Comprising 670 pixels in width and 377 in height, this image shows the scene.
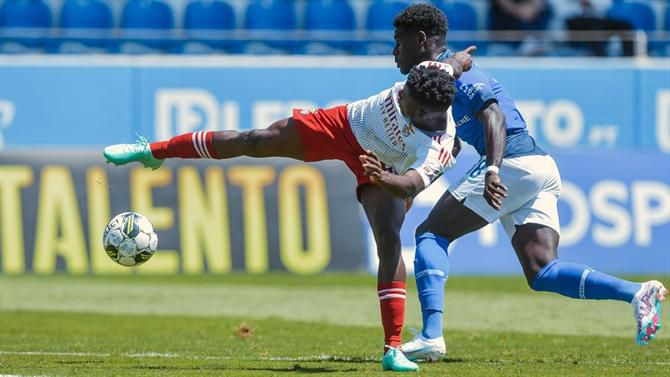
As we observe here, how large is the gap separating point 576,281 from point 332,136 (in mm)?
1866

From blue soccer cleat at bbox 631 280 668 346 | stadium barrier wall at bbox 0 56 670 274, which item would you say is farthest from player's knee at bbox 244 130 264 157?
stadium barrier wall at bbox 0 56 670 274

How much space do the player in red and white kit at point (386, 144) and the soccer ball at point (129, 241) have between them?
0.52 m

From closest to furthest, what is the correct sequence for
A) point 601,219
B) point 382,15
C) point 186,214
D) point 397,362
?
point 397,362 < point 186,214 < point 601,219 < point 382,15

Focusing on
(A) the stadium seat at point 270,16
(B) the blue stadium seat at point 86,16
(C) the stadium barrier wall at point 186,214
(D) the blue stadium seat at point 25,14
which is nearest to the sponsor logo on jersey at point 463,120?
(C) the stadium barrier wall at point 186,214

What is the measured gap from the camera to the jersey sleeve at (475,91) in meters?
8.33

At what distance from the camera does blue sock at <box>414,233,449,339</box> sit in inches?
335

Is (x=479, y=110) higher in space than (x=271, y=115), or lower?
higher

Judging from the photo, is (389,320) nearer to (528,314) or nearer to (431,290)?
(431,290)

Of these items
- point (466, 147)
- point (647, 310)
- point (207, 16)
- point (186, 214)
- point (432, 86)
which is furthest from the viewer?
point (207, 16)

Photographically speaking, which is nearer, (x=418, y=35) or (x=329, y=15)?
(x=418, y=35)

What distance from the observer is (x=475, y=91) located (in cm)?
836

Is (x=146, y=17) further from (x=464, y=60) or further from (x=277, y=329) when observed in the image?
(x=464, y=60)

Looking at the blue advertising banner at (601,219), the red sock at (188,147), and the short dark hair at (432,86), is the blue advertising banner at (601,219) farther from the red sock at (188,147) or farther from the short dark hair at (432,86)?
the short dark hair at (432,86)

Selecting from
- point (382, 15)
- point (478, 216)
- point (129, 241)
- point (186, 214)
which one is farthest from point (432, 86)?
point (382, 15)
